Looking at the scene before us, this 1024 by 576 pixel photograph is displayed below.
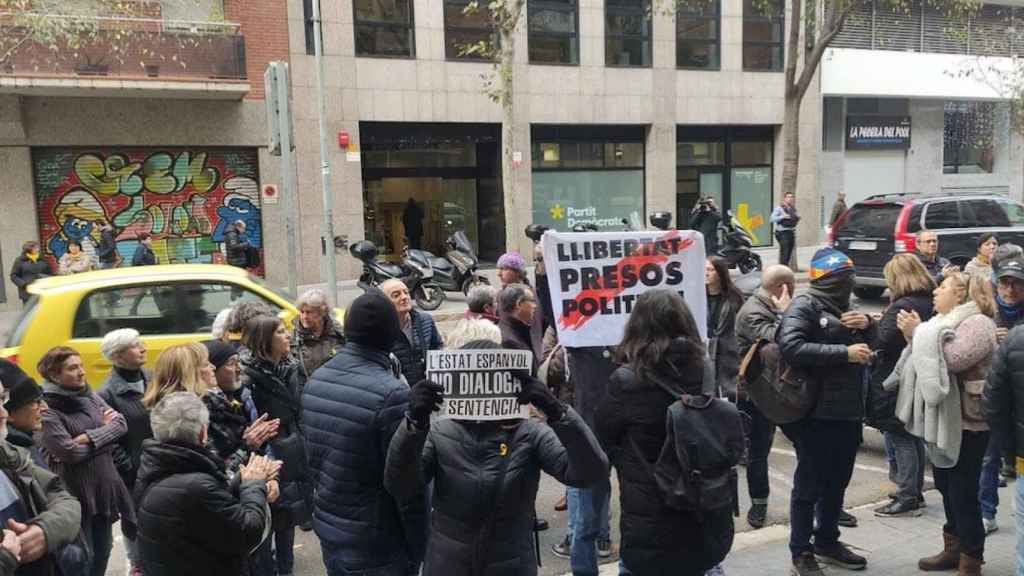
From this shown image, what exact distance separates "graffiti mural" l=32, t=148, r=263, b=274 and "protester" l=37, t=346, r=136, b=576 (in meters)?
14.1

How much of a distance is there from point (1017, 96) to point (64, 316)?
2967 centimetres

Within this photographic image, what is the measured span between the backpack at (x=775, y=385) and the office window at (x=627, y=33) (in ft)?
59.3

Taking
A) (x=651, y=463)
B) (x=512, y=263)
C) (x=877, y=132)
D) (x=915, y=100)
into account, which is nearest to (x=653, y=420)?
(x=651, y=463)

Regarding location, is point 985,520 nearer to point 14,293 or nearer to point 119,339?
point 119,339

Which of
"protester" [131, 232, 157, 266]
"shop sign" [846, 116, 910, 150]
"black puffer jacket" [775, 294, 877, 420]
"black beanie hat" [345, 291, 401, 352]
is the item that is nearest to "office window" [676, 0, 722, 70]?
"shop sign" [846, 116, 910, 150]

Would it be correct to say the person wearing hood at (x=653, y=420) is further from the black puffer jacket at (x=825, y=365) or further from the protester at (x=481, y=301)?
the protester at (x=481, y=301)

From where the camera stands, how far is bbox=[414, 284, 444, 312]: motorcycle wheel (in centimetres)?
1554

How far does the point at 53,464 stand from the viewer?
427cm

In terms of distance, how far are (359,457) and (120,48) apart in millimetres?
15935

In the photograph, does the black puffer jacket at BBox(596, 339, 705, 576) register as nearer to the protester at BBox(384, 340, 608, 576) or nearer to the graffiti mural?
the protester at BBox(384, 340, 608, 576)

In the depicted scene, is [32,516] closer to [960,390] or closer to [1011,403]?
[1011,403]

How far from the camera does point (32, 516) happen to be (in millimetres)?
2979

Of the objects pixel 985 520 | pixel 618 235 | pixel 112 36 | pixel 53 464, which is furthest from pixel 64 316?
pixel 112 36

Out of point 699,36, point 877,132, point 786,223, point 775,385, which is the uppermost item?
point 699,36
